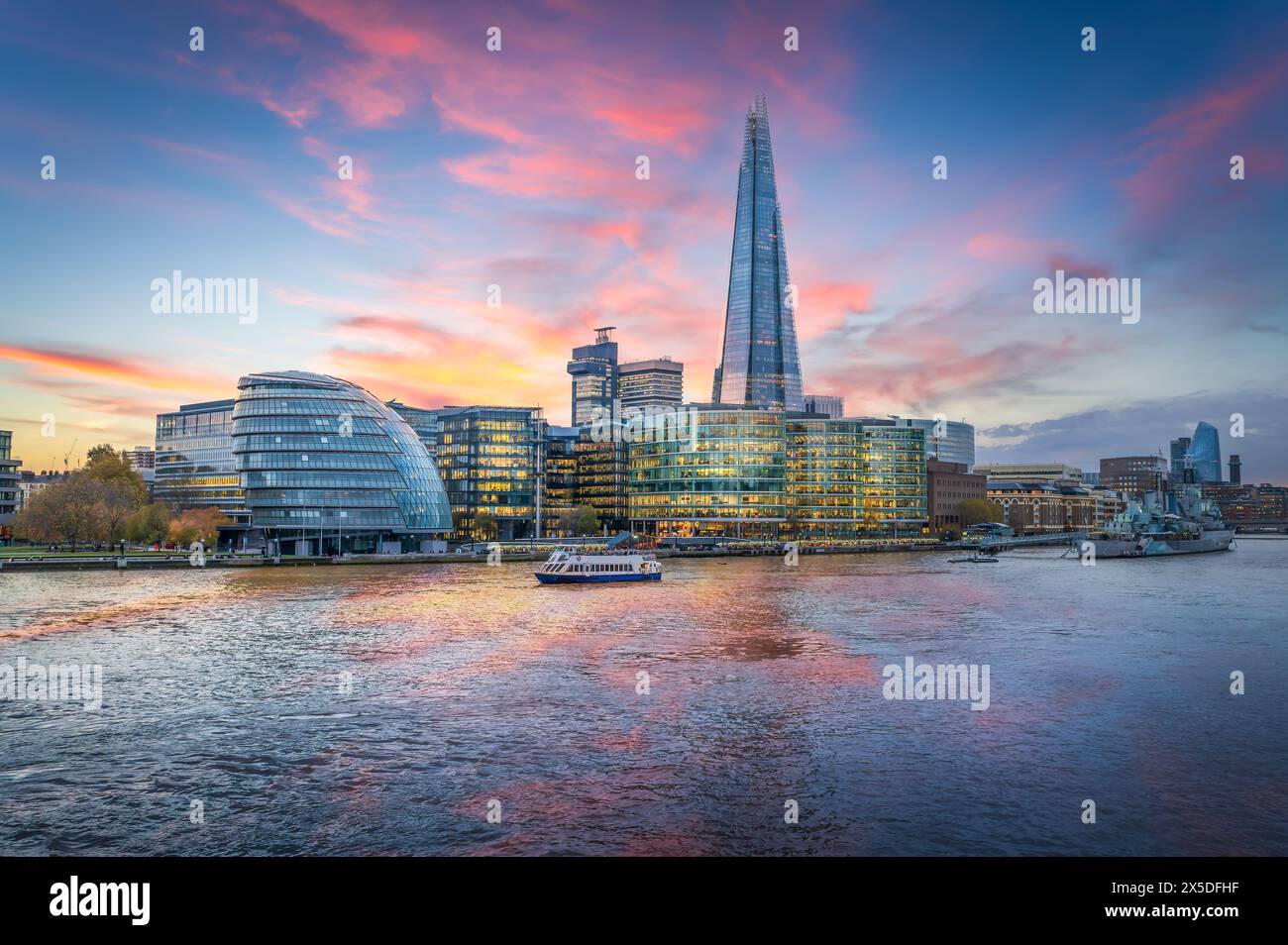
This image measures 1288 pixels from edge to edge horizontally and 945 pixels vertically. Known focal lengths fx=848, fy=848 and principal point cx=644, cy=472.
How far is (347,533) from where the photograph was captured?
12212 centimetres

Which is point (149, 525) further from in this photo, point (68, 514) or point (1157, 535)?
point (1157, 535)

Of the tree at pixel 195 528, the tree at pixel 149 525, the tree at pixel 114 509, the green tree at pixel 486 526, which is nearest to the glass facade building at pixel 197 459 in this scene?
the tree at pixel 195 528

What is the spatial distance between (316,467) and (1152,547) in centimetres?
14254

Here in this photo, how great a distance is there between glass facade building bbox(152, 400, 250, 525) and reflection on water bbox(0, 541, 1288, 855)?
111494mm

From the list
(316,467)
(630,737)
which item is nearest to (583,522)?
(316,467)

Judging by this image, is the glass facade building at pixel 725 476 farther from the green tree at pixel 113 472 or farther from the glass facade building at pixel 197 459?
the green tree at pixel 113 472

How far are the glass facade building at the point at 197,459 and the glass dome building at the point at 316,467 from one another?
3640 cm

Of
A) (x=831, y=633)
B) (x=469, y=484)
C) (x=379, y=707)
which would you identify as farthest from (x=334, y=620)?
(x=469, y=484)

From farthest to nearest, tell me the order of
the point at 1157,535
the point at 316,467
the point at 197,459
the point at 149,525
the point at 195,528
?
1. the point at 197,459
2. the point at 1157,535
3. the point at 316,467
4. the point at 195,528
5. the point at 149,525

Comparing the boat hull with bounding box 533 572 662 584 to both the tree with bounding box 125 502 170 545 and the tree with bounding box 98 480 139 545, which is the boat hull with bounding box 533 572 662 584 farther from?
the tree with bounding box 125 502 170 545

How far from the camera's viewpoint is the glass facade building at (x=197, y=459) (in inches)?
6289

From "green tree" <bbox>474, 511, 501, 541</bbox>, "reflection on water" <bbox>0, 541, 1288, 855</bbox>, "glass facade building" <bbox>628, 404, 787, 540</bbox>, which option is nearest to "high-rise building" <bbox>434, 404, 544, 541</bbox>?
"green tree" <bbox>474, 511, 501, 541</bbox>

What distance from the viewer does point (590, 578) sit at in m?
84.8
